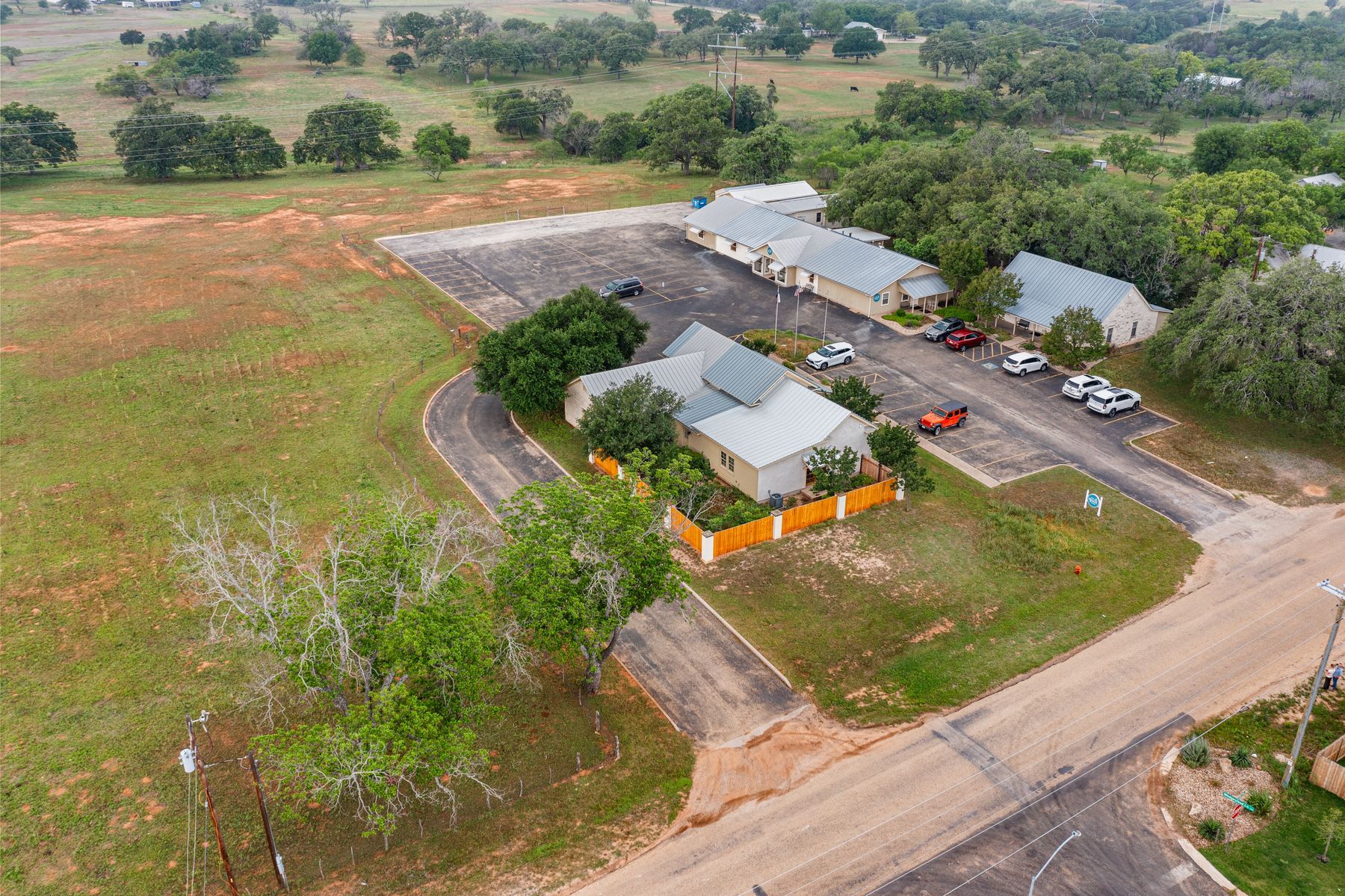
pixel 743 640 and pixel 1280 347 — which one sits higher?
pixel 1280 347

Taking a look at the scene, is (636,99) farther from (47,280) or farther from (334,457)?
(334,457)

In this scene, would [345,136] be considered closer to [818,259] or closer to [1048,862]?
[818,259]

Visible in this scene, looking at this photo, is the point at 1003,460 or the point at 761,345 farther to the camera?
the point at 761,345

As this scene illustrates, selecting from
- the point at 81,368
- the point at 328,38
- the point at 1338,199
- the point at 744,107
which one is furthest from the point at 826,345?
the point at 328,38

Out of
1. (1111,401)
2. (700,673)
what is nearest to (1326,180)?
(1111,401)

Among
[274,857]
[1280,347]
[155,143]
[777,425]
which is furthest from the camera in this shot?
[155,143]
